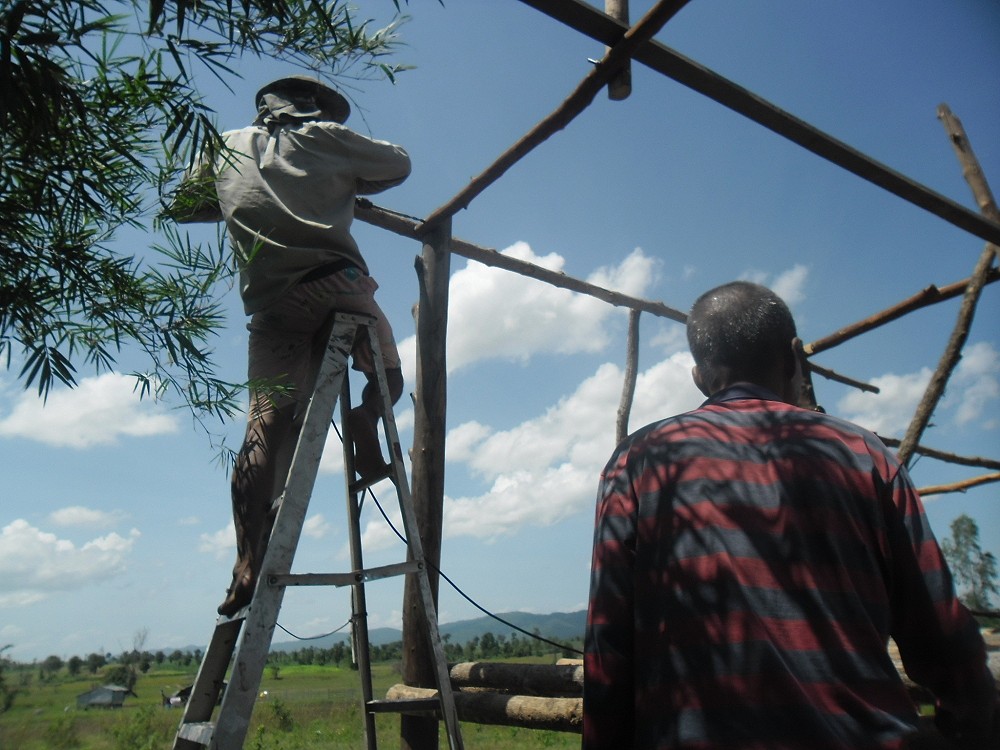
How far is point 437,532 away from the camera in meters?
4.21

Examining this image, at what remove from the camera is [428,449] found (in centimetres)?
440

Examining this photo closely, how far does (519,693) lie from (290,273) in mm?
2605

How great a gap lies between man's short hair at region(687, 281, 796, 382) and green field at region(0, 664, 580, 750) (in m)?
3.38

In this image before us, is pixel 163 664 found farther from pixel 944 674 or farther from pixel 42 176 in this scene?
pixel 944 674

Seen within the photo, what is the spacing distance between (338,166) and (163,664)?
339 inches

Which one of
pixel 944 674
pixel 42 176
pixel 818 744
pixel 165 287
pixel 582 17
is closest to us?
pixel 818 744

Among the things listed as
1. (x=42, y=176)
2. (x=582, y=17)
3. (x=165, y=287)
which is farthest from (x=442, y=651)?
(x=582, y=17)

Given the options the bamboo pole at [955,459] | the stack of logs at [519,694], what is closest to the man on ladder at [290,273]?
the stack of logs at [519,694]

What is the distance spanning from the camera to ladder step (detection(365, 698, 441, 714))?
289cm

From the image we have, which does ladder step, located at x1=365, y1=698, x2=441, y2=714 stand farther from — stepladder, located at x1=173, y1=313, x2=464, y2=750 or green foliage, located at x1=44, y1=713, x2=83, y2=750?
green foliage, located at x1=44, y1=713, x2=83, y2=750

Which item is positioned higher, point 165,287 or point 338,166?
point 338,166

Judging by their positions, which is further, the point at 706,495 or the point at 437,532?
the point at 437,532

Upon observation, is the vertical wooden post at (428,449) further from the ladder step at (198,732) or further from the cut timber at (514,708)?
the ladder step at (198,732)

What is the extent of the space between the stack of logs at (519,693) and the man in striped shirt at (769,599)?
7.22 feet
